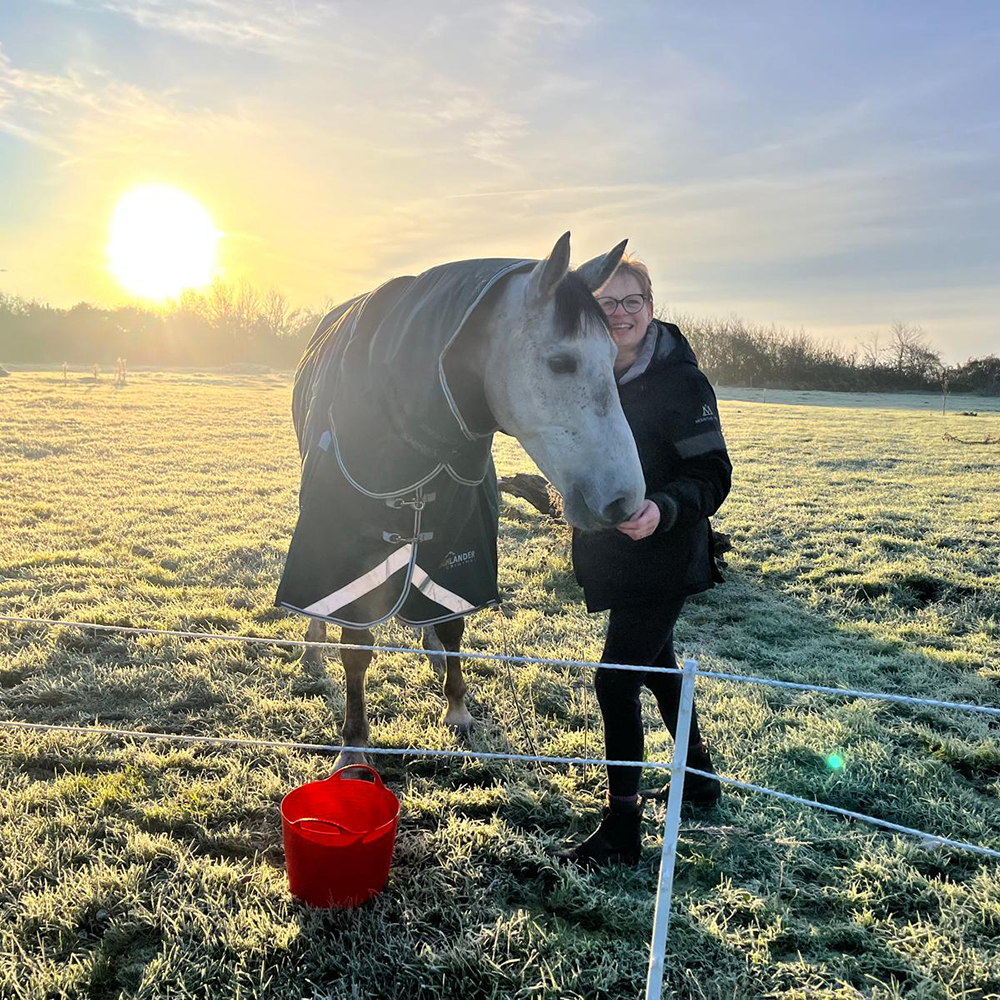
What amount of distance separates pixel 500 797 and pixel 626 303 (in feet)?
6.93

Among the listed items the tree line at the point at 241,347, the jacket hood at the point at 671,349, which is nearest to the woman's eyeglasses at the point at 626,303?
the jacket hood at the point at 671,349

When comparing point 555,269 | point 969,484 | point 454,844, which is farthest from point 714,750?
point 969,484

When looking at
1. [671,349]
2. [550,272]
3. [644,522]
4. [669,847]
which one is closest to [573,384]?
[550,272]

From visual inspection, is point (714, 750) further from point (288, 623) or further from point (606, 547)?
point (288, 623)

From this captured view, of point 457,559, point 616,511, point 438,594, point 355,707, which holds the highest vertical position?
point 616,511

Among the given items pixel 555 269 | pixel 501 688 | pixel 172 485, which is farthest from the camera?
pixel 172 485

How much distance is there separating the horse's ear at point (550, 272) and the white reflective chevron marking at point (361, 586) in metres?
1.30

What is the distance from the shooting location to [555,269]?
2104 millimetres

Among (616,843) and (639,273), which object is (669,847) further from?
(639,273)

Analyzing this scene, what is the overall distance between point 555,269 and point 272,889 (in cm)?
230

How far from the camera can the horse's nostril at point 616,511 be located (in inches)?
85.1

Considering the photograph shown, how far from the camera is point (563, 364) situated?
216cm

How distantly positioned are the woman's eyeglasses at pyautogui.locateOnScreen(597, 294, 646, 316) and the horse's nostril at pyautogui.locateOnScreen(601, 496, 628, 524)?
809mm

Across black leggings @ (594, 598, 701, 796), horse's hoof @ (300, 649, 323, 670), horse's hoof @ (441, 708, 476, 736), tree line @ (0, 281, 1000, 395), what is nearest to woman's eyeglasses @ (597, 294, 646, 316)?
black leggings @ (594, 598, 701, 796)
